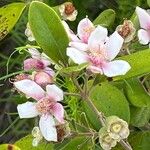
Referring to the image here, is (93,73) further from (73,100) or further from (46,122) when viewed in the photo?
(73,100)

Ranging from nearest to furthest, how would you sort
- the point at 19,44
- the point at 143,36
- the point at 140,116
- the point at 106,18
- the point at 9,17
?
the point at 143,36 < the point at 140,116 < the point at 106,18 < the point at 9,17 < the point at 19,44

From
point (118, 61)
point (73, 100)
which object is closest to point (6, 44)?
point (73, 100)

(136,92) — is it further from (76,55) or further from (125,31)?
(76,55)

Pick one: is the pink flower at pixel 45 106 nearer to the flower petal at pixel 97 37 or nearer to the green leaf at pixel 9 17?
the flower petal at pixel 97 37

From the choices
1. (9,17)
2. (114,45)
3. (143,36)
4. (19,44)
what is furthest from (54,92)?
(19,44)

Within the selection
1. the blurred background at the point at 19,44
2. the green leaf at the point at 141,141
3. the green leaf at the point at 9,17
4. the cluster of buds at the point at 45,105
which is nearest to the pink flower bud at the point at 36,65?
the cluster of buds at the point at 45,105

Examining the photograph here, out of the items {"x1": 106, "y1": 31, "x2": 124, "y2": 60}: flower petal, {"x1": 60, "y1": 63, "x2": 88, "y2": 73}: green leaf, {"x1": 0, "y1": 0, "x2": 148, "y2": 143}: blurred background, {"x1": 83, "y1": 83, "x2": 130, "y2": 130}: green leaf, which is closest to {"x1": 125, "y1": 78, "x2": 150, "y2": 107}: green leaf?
{"x1": 83, "y1": 83, "x2": 130, "y2": 130}: green leaf

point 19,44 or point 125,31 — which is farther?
point 19,44
